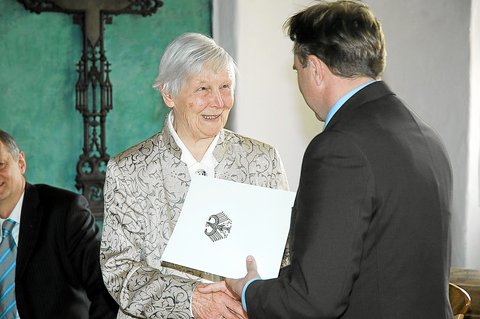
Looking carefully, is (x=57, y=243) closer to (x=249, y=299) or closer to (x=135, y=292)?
(x=135, y=292)

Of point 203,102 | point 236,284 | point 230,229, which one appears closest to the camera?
point 236,284

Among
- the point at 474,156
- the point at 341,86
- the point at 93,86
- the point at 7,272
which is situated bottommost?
the point at 7,272

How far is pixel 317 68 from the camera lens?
2.11 m

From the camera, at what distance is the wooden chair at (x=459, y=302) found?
2.80 metres

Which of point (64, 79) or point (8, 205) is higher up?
point (64, 79)

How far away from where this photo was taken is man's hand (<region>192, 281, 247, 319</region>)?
257cm

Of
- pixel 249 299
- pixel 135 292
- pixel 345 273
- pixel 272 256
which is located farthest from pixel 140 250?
pixel 345 273

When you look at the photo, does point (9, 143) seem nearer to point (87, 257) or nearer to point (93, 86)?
point (87, 257)

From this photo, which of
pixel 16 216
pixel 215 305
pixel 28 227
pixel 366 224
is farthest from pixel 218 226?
pixel 16 216

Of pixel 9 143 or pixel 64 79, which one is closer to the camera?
pixel 9 143

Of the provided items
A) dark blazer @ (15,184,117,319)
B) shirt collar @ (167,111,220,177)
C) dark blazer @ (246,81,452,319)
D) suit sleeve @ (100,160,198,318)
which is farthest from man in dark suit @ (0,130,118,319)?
dark blazer @ (246,81,452,319)

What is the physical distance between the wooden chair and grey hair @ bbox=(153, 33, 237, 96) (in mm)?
1060

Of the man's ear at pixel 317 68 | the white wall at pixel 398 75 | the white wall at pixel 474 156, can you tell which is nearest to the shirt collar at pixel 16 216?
the white wall at pixel 398 75

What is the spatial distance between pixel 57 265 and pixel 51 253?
57 mm
